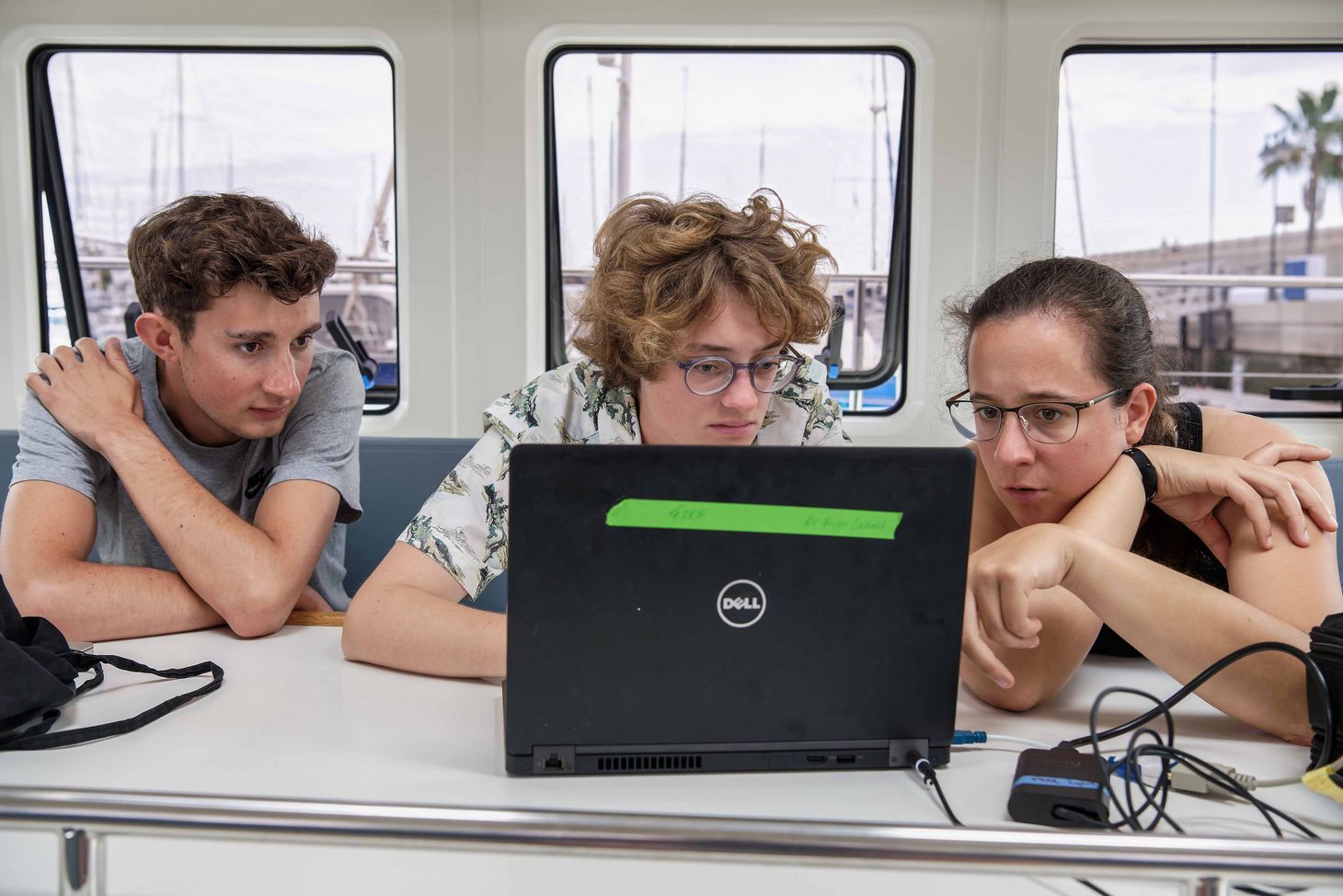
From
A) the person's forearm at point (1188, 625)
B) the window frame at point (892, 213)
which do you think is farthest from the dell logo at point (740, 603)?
the window frame at point (892, 213)

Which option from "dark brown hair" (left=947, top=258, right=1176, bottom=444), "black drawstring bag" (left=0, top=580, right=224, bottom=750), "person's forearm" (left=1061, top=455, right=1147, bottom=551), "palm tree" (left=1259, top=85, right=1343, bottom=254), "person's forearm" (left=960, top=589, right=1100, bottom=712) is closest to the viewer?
"black drawstring bag" (left=0, top=580, right=224, bottom=750)

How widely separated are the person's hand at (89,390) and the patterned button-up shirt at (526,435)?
1.94ft

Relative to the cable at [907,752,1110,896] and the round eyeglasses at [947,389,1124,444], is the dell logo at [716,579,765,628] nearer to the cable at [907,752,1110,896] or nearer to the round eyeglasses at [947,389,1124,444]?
the cable at [907,752,1110,896]

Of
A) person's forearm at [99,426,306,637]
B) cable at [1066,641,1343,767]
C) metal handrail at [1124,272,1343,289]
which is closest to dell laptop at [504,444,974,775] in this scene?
cable at [1066,641,1343,767]

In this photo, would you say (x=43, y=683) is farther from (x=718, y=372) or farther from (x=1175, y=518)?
(x=1175, y=518)

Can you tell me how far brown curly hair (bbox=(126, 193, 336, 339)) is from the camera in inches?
69.8

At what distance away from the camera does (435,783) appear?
0.99 metres

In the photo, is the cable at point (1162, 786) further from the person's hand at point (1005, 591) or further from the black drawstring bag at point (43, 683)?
the black drawstring bag at point (43, 683)

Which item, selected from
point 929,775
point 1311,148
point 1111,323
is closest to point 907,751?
point 929,775

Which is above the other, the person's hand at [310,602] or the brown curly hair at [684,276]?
the brown curly hair at [684,276]

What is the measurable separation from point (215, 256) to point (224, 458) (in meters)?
0.42

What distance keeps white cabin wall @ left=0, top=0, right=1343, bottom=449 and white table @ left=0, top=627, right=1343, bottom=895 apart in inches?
73.8

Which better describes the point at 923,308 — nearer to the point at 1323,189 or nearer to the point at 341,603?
the point at 1323,189

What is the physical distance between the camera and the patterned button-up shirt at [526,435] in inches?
58.4
